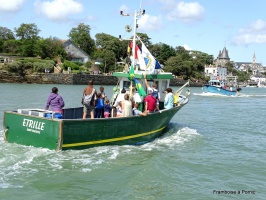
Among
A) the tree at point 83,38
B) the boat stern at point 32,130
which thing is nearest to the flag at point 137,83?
the boat stern at point 32,130

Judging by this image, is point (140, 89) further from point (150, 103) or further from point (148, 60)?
point (148, 60)

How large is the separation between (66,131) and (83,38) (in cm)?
10873

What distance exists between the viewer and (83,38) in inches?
4592

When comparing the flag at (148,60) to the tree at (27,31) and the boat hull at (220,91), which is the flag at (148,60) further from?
the tree at (27,31)

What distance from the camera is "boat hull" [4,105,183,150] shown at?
1065cm

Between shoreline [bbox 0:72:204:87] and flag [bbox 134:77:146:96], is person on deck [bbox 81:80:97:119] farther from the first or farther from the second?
shoreline [bbox 0:72:204:87]

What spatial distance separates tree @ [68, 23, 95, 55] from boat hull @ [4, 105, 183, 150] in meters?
105

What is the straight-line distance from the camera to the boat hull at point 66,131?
1065cm

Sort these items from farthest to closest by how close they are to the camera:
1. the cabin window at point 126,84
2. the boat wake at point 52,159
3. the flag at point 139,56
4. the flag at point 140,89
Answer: the cabin window at point 126,84, the flag at point 139,56, the flag at point 140,89, the boat wake at point 52,159

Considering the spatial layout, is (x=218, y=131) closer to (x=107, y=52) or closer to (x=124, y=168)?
(x=124, y=168)

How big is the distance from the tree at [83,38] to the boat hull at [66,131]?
105307mm

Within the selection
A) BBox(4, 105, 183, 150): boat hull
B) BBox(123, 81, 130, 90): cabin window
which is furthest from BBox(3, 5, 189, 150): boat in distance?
BBox(123, 81, 130, 90): cabin window

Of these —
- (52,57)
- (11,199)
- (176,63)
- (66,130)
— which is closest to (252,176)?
(66,130)

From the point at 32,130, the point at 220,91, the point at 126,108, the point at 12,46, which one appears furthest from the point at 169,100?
the point at 12,46
